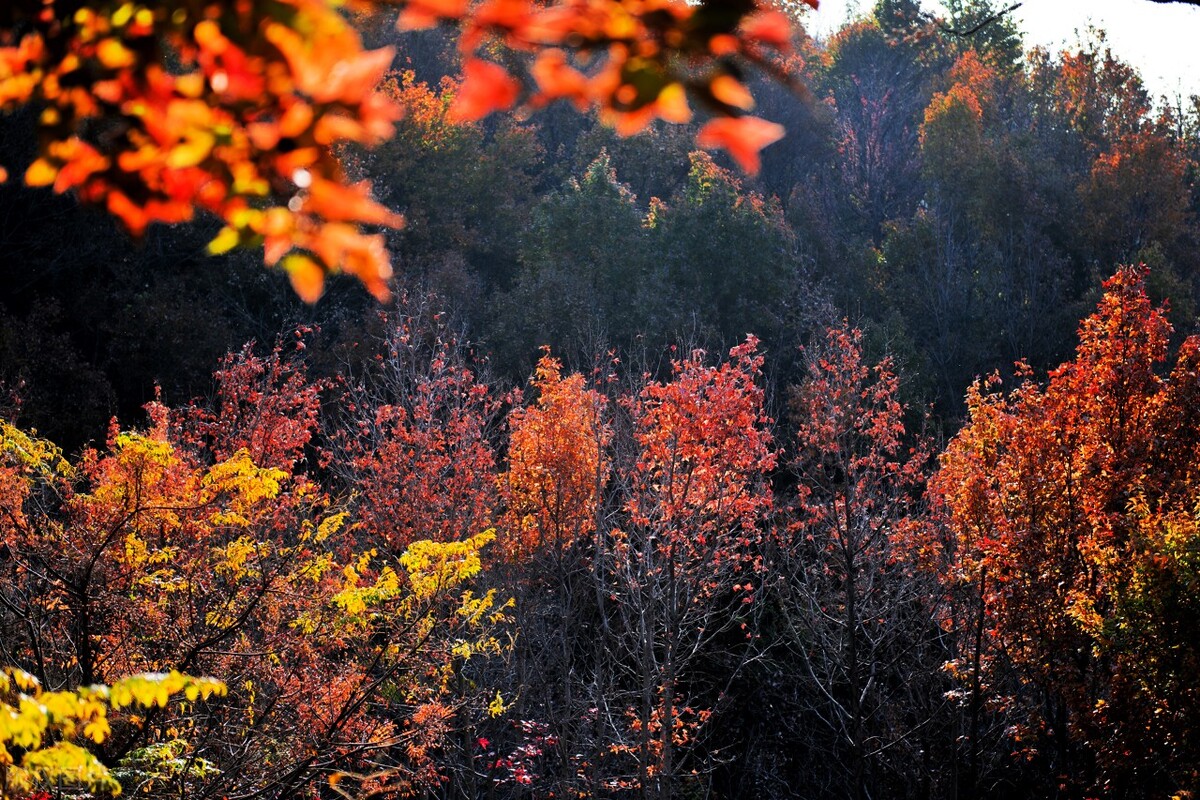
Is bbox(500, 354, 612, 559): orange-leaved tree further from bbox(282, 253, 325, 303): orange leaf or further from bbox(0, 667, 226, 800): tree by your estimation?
bbox(282, 253, 325, 303): orange leaf

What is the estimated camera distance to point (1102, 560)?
9922 mm

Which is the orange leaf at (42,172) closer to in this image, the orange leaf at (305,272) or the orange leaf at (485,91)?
the orange leaf at (305,272)

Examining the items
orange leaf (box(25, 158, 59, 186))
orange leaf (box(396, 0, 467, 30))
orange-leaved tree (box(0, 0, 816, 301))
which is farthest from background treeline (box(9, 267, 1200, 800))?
orange leaf (box(396, 0, 467, 30))

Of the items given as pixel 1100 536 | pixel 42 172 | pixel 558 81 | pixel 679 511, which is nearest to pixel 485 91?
pixel 558 81

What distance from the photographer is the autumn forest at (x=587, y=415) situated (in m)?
1.61

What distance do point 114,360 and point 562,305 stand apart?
887 cm

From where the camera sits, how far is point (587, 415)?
15.6 meters

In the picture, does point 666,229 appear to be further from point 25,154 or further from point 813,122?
point 25,154

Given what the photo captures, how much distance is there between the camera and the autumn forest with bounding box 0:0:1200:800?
1612 millimetres

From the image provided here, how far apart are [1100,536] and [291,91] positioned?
9970 mm

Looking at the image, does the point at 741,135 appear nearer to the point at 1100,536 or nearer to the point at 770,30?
the point at 770,30

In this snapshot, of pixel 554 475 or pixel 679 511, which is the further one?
pixel 554 475

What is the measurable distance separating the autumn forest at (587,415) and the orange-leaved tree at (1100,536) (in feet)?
0.16

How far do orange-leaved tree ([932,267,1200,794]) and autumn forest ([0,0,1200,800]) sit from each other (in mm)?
49
